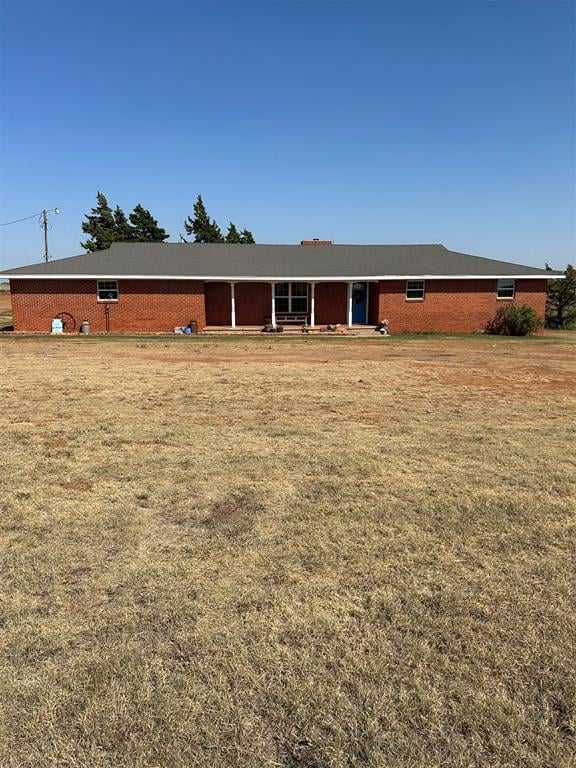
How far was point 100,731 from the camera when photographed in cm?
225

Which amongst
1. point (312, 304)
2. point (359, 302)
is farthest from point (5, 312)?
point (359, 302)

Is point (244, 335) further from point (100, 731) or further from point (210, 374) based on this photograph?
point (100, 731)

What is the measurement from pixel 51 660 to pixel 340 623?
153cm

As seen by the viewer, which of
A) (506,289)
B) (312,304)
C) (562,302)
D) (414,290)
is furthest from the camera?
(562,302)

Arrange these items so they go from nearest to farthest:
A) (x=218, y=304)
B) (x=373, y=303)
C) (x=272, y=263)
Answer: (x=218, y=304)
(x=373, y=303)
(x=272, y=263)

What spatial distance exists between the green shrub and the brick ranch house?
39 cm

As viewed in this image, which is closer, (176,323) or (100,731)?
(100,731)

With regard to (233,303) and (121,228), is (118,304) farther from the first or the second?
(121,228)

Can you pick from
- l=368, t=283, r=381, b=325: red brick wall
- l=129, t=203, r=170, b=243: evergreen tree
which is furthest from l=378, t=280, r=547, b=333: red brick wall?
l=129, t=203, r=170, b=243: evergreen tree

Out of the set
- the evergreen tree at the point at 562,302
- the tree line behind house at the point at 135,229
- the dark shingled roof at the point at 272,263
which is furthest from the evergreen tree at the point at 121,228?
the evergreen tree at the point at 562,302

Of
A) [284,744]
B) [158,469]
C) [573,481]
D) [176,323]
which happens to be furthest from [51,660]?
[176,323]

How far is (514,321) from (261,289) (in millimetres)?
12349

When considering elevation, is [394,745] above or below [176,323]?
below

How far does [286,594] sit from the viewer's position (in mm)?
3244
